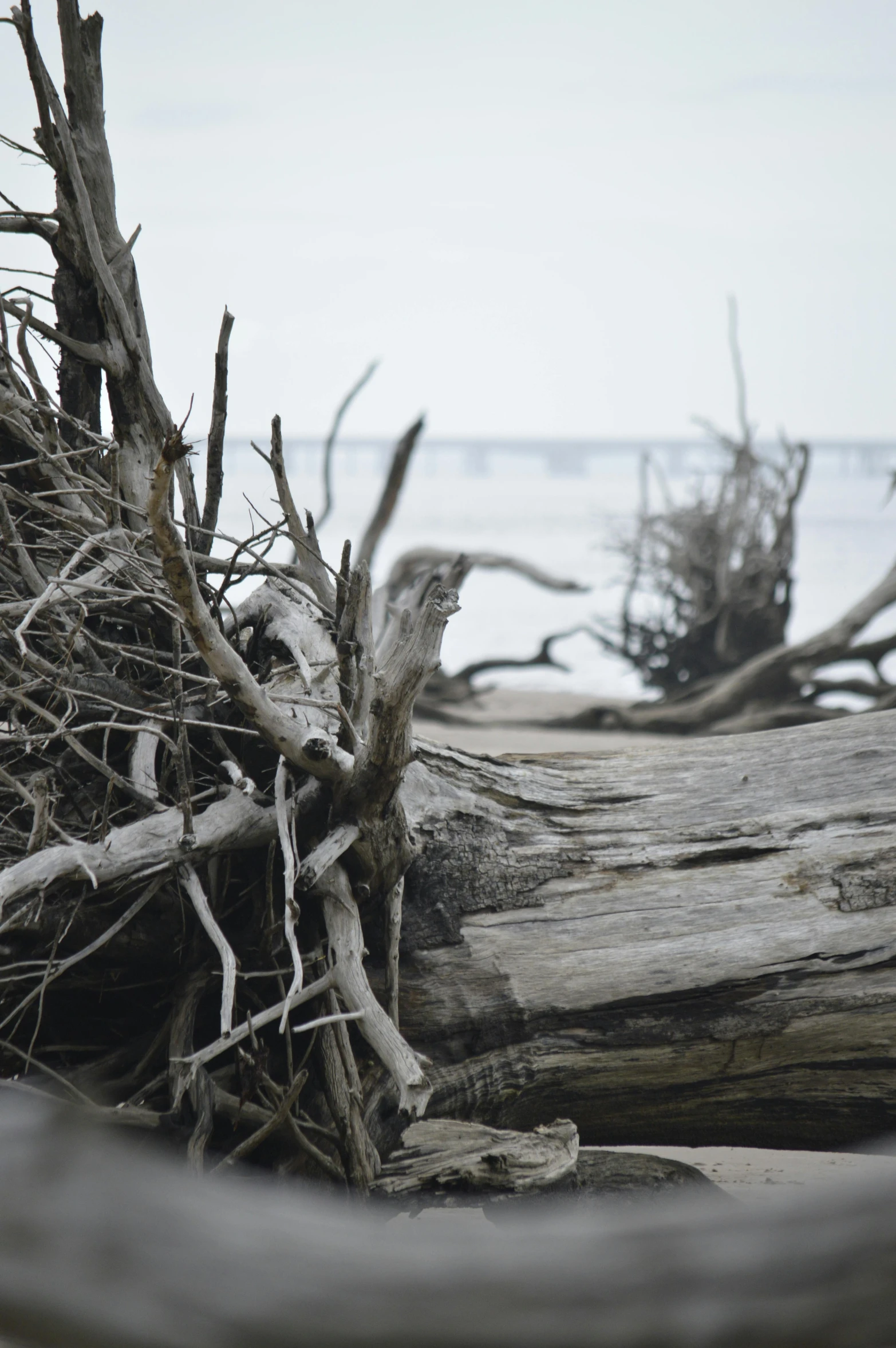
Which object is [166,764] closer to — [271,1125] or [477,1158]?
[271,1125]

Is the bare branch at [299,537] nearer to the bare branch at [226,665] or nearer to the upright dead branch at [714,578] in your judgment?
the bare branch at [226,665]

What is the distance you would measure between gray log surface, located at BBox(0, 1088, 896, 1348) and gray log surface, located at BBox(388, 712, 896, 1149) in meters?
1.64

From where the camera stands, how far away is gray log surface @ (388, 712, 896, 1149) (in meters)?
2.02

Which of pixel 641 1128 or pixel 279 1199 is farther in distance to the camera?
pixel 641 1128

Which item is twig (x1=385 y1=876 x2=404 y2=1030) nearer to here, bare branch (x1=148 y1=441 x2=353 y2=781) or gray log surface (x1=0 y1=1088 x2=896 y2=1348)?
bare branch (x1=148 y1=441 x2=353 y2=781)

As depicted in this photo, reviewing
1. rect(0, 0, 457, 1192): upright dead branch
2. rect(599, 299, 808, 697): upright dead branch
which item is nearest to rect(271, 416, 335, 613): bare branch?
rect(0, 0, 457, 1192): upright dead branch

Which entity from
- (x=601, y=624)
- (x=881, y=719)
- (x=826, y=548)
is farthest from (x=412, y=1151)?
(x=826, y=548)

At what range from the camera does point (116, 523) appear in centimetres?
197

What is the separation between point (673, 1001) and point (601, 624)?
8.15 m

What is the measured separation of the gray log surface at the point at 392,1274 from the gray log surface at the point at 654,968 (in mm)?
1641

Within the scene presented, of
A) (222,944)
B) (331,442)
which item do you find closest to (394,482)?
(331,442)

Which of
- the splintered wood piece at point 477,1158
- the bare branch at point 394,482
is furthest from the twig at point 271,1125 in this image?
Answer: the bare branch at point 394,482

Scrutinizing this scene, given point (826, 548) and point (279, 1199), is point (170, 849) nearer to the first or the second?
point (279, 1199)

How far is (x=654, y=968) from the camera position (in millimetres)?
2043
